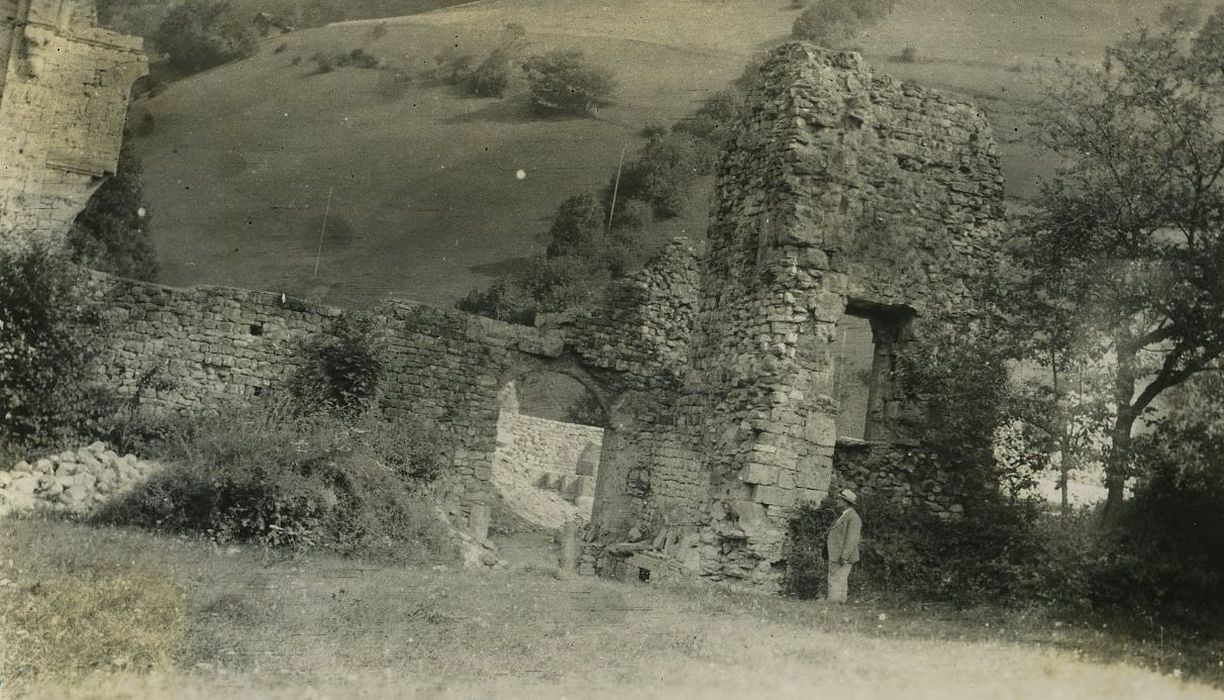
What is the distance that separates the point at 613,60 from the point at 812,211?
3.67 metres

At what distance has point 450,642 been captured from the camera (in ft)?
21.9

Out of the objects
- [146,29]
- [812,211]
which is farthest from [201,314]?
[812,211]

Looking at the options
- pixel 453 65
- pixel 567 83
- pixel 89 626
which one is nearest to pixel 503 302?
pixel 453 65

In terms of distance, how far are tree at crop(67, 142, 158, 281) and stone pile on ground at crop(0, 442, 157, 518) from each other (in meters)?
8.57

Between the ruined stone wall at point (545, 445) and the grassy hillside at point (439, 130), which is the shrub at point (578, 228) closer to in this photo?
the grassy hillside at point (439, 130)

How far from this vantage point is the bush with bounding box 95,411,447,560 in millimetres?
9359

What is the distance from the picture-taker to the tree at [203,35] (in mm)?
12203

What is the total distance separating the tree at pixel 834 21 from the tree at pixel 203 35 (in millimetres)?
7596

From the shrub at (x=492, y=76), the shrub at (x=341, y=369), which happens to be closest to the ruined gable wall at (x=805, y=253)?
the shrub at (x=492, y=76)

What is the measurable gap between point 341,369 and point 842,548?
793 cm

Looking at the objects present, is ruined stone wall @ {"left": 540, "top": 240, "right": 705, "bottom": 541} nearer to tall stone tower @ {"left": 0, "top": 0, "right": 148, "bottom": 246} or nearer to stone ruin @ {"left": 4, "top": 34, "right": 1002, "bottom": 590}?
stone ruin @ {"left": 4, "top": 34, "right": 1002, "bottom": 590}

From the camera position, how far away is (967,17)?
9836mm

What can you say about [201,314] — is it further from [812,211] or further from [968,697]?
[968,697]

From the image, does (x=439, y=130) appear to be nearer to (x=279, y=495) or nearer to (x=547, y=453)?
(x=279, y=495)
